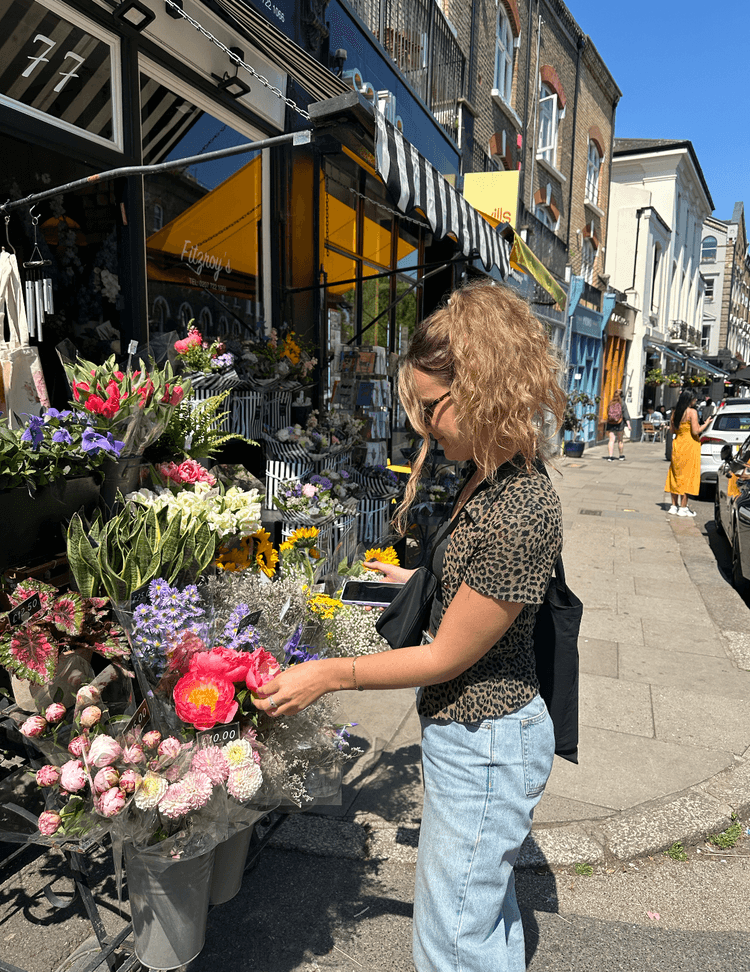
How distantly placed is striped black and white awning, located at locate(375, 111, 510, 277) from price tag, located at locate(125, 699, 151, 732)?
3.55 m

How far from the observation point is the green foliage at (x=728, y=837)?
10.1 ft

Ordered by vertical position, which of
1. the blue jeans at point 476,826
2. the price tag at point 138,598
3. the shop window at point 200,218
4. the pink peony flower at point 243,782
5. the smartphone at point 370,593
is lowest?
the blue jeans at point 476,826

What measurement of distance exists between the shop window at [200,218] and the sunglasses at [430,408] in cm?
354

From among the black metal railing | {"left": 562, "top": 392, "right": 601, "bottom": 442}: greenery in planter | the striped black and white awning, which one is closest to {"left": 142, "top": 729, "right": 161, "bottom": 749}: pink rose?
the striped black and white awning

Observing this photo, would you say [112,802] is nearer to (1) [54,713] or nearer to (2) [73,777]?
(2) [73,777]

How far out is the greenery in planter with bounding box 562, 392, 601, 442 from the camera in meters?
18.0

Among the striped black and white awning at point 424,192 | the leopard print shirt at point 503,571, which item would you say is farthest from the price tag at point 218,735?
the striped black and white awning at point 424,192

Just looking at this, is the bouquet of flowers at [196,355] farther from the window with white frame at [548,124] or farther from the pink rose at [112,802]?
the window with white frame at [548,124]

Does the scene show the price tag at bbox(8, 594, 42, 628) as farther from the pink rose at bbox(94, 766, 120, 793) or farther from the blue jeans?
the blue jeans

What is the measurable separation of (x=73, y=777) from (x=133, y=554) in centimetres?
55

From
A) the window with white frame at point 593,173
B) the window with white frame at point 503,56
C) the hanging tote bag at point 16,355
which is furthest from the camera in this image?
the window with white frame at point 593,173

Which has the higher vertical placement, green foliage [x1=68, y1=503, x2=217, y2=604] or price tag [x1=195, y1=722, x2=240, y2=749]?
green foliage [x1=68, y1=503, x2=217, y2=604]

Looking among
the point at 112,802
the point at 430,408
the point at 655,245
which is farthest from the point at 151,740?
the point at 655,245

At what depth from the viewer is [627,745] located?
3.85 meters
